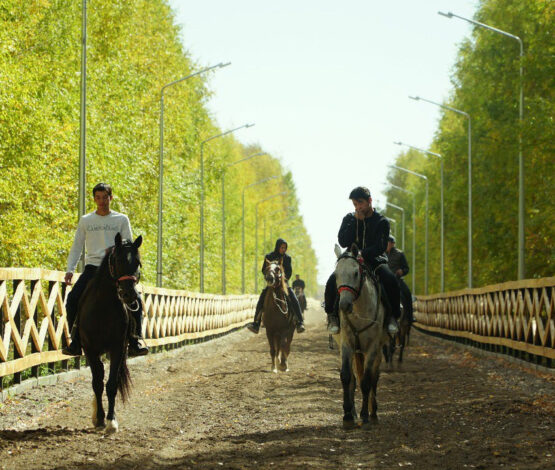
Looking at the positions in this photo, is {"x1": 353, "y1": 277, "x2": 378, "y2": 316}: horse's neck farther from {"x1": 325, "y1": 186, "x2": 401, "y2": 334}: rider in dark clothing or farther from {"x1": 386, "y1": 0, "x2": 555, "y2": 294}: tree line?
{"x1": 386, "y1": 0, "x2": 555, "y2": 294}: tree line

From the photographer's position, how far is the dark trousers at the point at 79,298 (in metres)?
10.7

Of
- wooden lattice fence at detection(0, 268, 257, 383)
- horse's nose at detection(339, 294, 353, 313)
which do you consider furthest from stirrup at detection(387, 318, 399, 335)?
wooden lattice fence at detection(0, 268, 257, 383)

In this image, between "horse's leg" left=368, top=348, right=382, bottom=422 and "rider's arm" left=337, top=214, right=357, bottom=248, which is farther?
"rider's arm" left=337, top=214, right=357, bottom=248

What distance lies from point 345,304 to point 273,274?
8354 mm

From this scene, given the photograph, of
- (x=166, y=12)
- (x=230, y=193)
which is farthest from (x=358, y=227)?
(x=230, y=193)

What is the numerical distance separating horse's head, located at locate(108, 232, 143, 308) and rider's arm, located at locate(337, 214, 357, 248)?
2478 millimetres

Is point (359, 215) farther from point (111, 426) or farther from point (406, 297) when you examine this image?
point (406, 297)

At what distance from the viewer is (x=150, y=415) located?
11.8 m

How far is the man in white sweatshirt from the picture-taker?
34.8 feet

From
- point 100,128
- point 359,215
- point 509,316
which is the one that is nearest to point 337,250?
point 359,215

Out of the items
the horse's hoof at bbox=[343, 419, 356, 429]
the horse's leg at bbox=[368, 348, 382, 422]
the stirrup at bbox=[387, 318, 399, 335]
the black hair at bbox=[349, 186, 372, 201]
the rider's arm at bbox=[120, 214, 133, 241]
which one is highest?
the black hair at bbox=[349, 186, 372, 201]

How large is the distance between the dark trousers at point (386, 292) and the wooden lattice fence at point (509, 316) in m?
6.46

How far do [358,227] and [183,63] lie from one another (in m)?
38.7

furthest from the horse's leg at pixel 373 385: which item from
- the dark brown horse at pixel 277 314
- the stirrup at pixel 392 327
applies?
the dark brown horse at pixel 277 314
